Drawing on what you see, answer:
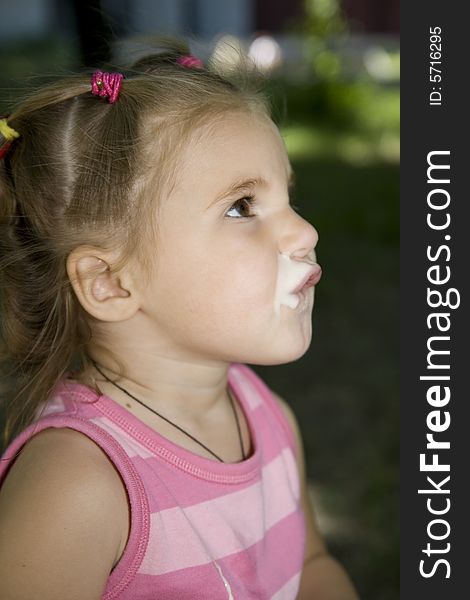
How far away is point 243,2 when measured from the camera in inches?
435

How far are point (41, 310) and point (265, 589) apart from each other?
601 mm

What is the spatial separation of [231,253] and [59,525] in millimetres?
480

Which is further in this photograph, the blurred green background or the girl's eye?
the blurred green background

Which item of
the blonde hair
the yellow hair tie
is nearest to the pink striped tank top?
the blonde hair

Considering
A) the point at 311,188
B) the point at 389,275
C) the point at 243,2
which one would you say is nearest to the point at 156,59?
the point at 389,275

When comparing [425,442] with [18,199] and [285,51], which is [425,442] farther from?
[285,51]

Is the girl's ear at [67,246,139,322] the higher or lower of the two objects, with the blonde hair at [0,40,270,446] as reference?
lower

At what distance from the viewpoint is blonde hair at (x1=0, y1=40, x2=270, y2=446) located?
144cm

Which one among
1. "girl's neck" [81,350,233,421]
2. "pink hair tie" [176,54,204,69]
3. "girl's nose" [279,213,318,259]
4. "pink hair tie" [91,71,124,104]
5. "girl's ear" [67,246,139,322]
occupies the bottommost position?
"girl's neck" [81,350,233,421]

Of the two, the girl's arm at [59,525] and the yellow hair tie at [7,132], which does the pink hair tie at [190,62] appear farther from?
the girl's arm at [59,525]

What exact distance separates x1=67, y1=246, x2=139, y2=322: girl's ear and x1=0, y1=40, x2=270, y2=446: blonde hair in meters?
A: 0.02

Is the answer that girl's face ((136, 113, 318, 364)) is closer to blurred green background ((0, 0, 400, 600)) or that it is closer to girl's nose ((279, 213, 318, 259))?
girl's nose ((279, 213, 318, 259))

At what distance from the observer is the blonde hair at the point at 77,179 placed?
4.72ft

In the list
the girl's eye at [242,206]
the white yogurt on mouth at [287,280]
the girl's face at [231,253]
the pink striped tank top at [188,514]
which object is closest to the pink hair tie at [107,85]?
the girl's face at [231,253]
